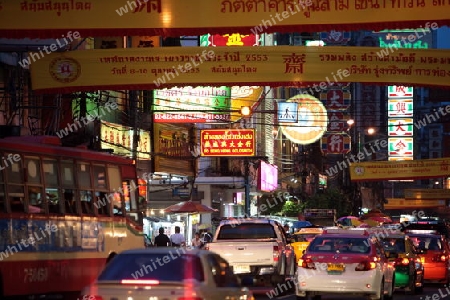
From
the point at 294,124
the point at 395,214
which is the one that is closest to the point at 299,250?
the point at 294,124

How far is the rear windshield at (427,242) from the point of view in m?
31.8

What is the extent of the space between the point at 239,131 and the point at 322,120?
22.4 ft

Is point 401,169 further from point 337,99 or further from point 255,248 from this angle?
point 255,248

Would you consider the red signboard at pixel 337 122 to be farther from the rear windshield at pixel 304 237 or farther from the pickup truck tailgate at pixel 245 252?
the pickup truck tailgate at pixel 245 252

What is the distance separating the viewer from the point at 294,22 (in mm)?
19578

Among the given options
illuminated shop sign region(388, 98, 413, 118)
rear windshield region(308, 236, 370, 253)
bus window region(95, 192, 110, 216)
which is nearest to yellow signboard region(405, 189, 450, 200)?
illuminated shop sign region(388, 98, 413, 118)

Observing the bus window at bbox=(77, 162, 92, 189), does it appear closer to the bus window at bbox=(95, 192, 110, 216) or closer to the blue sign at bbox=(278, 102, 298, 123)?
the bus window at bbox=(95, 192, 110, 216)

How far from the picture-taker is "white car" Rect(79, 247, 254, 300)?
12.7m

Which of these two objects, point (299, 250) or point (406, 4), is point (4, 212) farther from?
point (299, 250)

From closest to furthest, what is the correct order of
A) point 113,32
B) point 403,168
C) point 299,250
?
point 113,32
point 299,250
point 403,168

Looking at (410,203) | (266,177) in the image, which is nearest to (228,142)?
(266,177)

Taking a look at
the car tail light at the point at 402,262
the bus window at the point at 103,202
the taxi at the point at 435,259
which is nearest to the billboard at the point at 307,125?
the taxi at the point at 435,259

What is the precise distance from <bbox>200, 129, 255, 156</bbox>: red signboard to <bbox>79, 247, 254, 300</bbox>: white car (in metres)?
33.1

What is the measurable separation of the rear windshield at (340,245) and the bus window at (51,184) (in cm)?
558
